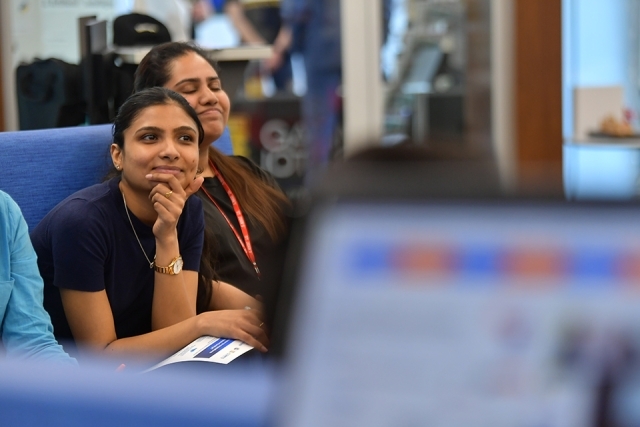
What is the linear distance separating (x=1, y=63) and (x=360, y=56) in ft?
5.39

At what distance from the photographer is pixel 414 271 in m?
0.36

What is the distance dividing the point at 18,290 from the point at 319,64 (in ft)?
9.76

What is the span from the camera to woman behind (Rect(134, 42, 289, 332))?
204 cm

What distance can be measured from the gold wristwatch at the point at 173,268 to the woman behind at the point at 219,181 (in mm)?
179

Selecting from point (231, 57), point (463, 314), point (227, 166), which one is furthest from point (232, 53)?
point (463, 314)

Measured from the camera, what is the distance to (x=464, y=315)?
35 centimetres

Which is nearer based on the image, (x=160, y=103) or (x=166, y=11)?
(x=160, y=103)

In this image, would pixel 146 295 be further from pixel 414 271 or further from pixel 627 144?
pixel 627 144

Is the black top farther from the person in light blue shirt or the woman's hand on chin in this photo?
the person in light blue shirt

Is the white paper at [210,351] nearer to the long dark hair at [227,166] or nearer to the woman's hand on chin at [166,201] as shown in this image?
the woman's hand on chin at [166,201]

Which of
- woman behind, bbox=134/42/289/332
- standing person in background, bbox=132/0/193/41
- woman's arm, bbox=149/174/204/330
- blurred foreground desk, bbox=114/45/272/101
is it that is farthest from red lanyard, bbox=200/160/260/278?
standing person in background, bbox=132/0/193/41

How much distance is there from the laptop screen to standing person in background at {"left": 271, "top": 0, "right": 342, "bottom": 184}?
3.82 metres

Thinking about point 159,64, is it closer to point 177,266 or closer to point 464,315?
point 177,266

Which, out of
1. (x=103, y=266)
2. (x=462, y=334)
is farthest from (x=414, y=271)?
(x=103, y=266)
